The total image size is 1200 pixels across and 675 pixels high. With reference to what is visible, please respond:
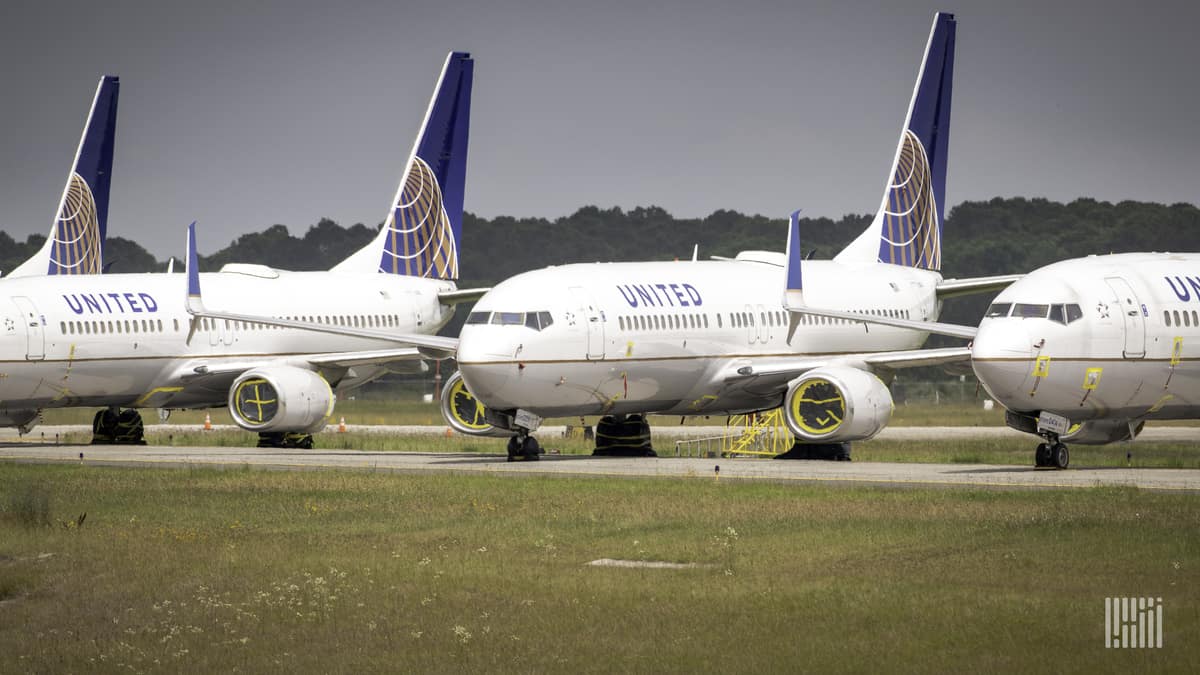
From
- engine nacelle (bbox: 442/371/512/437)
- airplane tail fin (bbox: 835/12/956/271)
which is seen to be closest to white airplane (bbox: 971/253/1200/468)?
engine nacelle (bbox: 442/371/512/437)

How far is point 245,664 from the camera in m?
17.3

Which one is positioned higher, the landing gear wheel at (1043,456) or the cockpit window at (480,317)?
the cockpit window at (480,317)

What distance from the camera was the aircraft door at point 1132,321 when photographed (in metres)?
32.9

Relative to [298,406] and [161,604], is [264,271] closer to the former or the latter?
[298,406]

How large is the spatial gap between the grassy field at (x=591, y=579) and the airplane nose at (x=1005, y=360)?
429 cm

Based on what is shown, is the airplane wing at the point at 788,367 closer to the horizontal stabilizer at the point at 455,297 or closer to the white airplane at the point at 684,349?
the white airplane at the point at 684,349

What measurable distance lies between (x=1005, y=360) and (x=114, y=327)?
2180cm

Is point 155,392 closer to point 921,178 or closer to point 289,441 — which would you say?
point 289,441

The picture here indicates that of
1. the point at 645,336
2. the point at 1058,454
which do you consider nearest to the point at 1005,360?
the point at 1058,454

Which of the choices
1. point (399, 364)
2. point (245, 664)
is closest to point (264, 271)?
point (399, 364)

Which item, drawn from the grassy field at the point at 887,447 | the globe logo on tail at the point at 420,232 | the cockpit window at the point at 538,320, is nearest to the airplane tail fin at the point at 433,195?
the globe logo on tail at the point at 420,232

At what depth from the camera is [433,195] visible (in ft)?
181

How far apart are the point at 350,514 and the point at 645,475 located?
703 centimetres

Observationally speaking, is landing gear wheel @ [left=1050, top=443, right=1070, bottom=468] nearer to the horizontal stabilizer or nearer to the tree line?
the horizontal stabilizer
